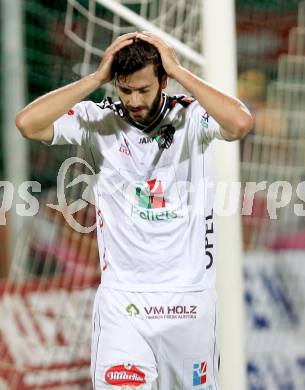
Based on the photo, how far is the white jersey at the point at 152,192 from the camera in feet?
9.71

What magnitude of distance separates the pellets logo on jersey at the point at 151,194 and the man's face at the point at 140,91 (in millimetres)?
230

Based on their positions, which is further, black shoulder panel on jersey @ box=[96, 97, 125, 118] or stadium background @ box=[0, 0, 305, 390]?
stadium background @ box=[0, 0, 305, 390]

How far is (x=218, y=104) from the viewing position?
275 cm

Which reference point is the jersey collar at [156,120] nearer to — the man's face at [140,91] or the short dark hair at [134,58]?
the man's face at [140,91]

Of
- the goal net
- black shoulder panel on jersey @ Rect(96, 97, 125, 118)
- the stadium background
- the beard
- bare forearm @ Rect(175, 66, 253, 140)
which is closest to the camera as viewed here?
bare forearm @ Rect(175, 66, 253, 140)

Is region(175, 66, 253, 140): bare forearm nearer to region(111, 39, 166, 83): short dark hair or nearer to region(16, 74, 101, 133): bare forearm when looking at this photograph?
region(111, 39, 166, 83): short dark hair

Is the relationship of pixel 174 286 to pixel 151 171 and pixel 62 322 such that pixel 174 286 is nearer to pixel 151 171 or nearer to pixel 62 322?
pixel 151 171

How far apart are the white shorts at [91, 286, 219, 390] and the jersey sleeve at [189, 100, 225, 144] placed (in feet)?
1.68

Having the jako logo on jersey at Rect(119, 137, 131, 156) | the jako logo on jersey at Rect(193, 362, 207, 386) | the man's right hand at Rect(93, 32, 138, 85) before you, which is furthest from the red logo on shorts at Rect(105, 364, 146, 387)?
the man's right hand at Rect(93, 32, 138, 85)

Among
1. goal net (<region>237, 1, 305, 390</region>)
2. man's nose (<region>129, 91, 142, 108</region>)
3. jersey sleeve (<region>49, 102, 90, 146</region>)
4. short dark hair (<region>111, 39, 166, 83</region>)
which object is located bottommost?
goal net (<region>237, 1, 305, 390</region>)

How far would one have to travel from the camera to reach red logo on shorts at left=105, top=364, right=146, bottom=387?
2910mm

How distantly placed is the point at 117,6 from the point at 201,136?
0.92 metres

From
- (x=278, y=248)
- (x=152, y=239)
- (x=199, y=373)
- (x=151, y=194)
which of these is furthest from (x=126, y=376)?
(x=278, y=248)

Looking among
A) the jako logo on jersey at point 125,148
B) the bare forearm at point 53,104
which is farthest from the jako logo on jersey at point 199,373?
the bare forearm at point 53,104
